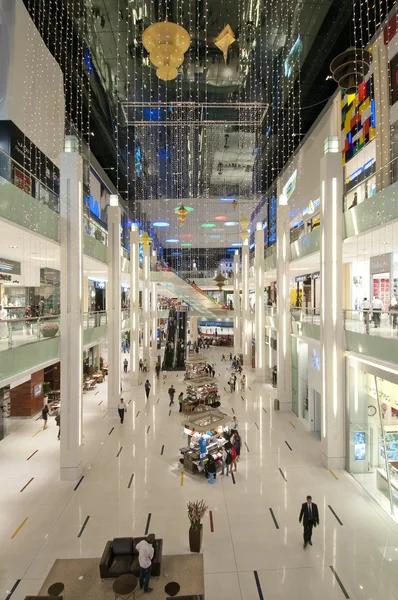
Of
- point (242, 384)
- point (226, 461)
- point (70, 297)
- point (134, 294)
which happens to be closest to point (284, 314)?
point (242, 384)

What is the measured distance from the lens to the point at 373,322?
8727 millimetres

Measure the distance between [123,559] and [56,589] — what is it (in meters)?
1.11

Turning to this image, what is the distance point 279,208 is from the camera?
667 inches

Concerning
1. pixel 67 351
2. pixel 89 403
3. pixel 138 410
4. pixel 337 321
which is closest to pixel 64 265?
pixel 67 351

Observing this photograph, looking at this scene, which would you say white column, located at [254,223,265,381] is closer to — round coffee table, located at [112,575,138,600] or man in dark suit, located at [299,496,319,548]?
man in dark suit, located at [299,496,319,548]

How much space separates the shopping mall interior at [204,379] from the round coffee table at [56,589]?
0.04m

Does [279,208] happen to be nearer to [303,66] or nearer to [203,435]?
[303,66]

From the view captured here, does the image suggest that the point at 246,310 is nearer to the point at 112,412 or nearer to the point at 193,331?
the point at 193,331

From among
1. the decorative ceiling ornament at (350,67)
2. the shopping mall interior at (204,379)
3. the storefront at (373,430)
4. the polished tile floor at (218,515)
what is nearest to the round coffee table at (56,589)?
the shopping mall interior at (204,379)

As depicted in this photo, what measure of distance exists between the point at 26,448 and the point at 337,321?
1075 centimetres

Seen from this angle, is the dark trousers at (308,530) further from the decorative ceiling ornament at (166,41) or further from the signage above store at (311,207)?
the signage above store at (311,207)

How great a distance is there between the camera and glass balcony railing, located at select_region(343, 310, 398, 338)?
25.3 feet

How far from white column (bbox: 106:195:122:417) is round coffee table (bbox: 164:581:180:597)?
35.1 ft

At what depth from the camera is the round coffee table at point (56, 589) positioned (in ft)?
17.3
